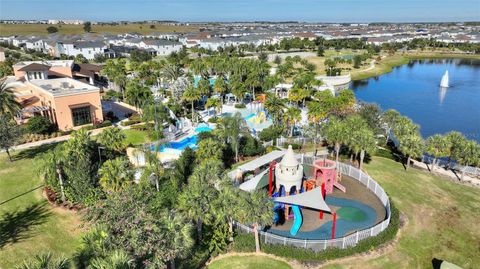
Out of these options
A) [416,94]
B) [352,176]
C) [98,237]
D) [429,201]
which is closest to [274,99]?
[352,176]

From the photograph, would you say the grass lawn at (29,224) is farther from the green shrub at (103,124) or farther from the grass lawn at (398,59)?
the grass lawn at (398,59)

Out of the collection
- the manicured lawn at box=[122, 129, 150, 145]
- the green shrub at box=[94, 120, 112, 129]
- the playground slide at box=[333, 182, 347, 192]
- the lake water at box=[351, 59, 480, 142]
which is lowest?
the lake water at box=[351, 59, 480, 142]

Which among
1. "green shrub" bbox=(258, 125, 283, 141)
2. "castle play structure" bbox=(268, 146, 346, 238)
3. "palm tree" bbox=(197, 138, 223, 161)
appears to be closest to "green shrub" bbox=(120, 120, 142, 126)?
"green shrub" bbox=(258, 125, 283, 141)

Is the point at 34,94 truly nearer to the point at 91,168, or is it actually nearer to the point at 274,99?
the point at 91,168

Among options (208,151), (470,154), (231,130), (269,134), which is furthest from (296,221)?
(470,154)

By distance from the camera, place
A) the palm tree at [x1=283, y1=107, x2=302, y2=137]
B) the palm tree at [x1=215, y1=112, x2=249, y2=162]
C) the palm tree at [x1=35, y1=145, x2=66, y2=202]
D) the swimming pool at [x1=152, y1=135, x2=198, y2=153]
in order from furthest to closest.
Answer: the palm tree at [x1=283, y1=107, x2=302, y2=137] < the swimming pool at [x1=152, y1=135, x2=198, y2=153] < the palm tree at [x1=215, y1=112, x2=249, y2=162] < the palm tree at [x1=35, y1=145, x2=66, y2=202]

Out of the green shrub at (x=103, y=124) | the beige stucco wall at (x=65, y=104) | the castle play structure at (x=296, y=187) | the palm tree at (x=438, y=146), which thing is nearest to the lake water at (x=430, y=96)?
the palm tree at (x=438, y=146)

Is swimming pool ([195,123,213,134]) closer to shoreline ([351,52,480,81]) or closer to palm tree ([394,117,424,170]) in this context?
palm tree ([394,117,424,170])
